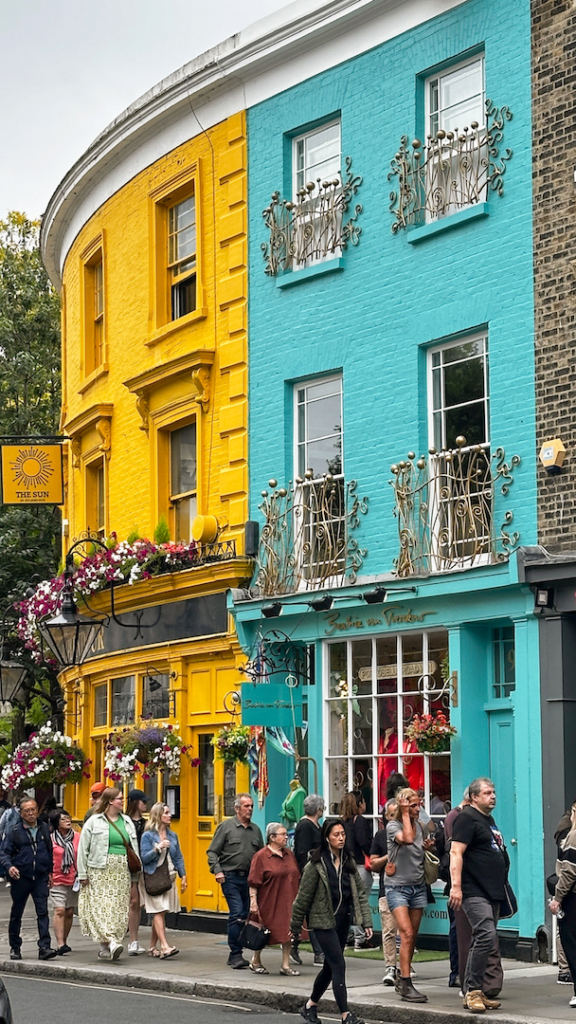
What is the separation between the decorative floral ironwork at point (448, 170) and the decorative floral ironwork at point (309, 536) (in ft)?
10.1

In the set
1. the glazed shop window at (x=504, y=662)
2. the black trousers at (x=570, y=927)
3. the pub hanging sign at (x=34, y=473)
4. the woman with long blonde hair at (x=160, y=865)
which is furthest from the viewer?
the pub hanging sign at (x=34, y=473)

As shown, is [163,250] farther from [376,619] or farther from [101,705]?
[376,619]

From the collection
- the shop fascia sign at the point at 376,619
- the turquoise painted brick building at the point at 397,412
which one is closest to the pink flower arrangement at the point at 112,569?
the turquoise painted brick building at the point at 397,412

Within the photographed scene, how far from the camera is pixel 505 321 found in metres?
15.4

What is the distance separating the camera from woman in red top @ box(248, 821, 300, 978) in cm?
1460

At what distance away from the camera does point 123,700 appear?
72.3 feet

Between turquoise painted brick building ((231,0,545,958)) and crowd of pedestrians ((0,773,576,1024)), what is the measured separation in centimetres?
108

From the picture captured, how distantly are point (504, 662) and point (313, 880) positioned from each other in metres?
4.70

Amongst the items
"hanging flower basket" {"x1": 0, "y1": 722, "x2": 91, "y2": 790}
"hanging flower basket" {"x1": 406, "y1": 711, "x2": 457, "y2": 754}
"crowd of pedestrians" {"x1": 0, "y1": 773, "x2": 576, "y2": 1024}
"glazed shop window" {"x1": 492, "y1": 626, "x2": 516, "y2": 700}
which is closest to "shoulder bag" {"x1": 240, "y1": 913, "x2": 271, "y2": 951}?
"crowd of pedestrians" {"x1": 0, "y1": 773, "x2": 576, "y2": 1024}

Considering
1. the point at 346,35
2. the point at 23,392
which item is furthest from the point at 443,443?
the point at 23,392

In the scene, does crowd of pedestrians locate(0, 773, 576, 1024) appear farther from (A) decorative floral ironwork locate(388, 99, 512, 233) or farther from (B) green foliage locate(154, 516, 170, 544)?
(A) decorative floral ironwork locate(388, 99, 512, 233)

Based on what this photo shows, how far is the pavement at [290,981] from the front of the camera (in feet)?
38.4

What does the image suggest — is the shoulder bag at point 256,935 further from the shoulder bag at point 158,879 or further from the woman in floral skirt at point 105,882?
the woman in floral skirt at point 105,882

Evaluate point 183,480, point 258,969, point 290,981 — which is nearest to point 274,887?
point 258,969
